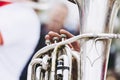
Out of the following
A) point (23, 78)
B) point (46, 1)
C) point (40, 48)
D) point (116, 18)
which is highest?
point (46, 1)

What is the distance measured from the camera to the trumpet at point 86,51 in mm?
1597

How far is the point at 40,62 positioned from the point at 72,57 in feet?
0.48

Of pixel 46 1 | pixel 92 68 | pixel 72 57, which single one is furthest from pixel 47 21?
pixel 92 68

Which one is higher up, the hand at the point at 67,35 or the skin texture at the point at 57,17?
the skin texture at the point at 57,17

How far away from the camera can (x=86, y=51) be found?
161 cm

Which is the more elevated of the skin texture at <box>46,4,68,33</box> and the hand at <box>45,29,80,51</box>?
the skin texture at <box>46,4,68,33</box>

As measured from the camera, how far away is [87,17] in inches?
63.7

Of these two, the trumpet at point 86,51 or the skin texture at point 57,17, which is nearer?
the trumpet at point 86,51

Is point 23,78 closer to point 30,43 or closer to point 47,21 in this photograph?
point 30,43

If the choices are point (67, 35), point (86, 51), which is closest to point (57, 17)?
point (67, 35)

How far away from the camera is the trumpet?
1.60m

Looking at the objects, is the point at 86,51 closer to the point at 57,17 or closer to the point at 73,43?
the point at 73,43

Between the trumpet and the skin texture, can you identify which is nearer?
the trumpet

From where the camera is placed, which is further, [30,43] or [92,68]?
[30,43]
